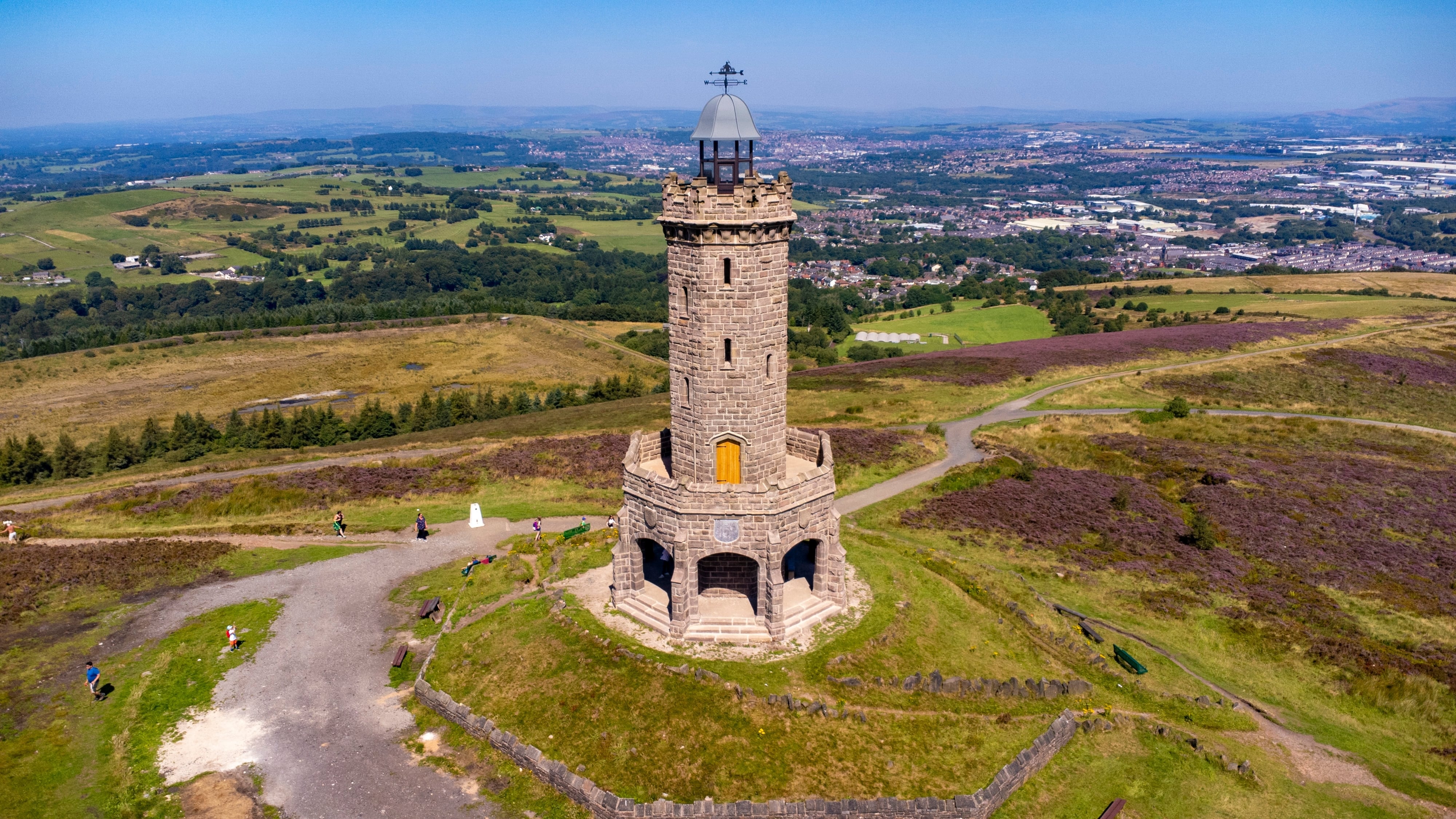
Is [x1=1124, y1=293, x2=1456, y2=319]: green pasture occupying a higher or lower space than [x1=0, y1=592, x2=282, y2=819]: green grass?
higher

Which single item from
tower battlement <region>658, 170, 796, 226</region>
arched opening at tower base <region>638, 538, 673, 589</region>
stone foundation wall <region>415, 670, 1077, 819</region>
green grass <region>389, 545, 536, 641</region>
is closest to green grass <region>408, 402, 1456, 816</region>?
stone foundation wall <region>415, 670, 1077, 819</region>

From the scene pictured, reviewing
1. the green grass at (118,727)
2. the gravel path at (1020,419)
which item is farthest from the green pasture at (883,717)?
the gravel path at (1020,419)

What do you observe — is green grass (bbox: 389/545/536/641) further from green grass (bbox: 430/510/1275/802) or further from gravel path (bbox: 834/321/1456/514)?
gravel path (bbox: 834/321/1456/514)

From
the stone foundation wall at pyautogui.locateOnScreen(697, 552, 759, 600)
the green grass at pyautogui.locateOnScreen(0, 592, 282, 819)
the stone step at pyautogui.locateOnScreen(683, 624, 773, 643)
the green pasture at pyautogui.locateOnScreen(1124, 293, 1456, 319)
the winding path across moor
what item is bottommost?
the winding path across moor

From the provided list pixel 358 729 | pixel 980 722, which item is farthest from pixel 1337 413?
pixel 358 729

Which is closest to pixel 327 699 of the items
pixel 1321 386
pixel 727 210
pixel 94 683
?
pixel 94 683

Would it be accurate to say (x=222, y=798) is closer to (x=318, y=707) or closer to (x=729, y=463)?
(x=318, y=707)
